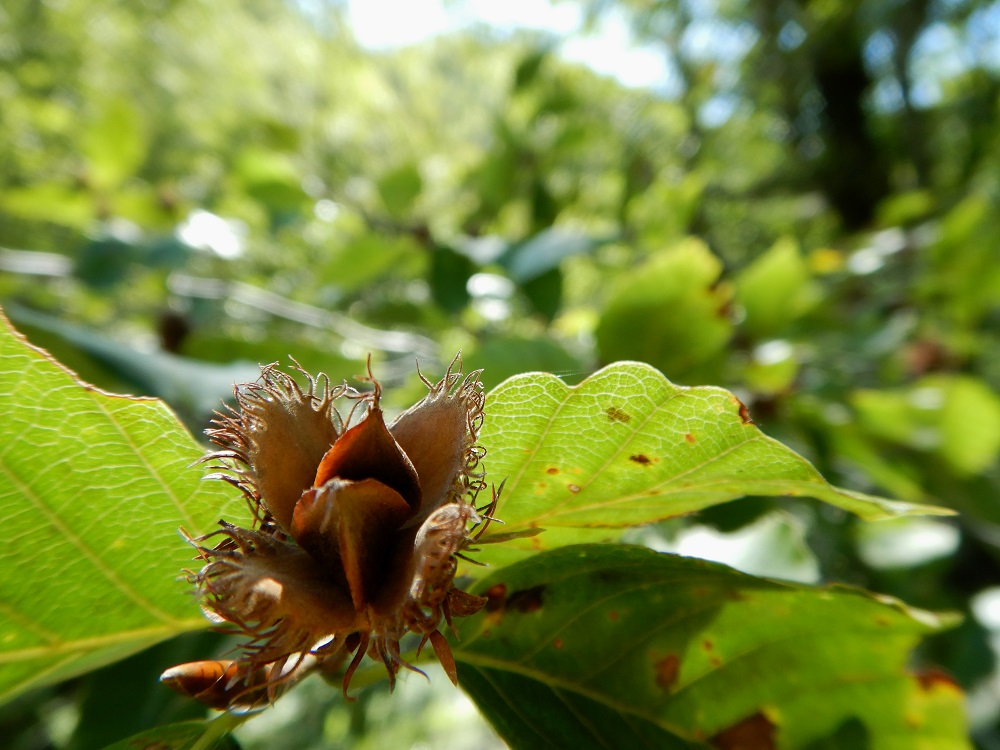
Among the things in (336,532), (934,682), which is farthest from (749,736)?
(336,532)

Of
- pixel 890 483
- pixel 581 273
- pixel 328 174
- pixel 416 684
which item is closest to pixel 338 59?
pixel 328 174

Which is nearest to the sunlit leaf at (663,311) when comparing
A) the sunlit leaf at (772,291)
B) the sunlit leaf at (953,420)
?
the sunlit leaf at (772,291)

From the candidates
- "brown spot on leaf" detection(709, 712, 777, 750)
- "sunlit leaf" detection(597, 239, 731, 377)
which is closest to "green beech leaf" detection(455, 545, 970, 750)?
"brown spot on leaf" detection(709, 712, 777, 750)

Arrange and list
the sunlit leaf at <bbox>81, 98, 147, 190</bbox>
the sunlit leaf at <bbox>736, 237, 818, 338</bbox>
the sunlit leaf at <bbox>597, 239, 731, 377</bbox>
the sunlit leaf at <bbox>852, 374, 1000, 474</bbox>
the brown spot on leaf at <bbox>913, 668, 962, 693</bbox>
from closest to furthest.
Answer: the brown spot on leaf at <bbox>913, 668, 962, 693</bbox> < the sunlit leaf at <bbox>597, 239, 731, 377</bbox> < the sunlit leaf at <bbox>736, 237, 818, 338</bbox> < the sunlit leaf at <bbox>852, 374, 1000, 474</bbox> < the sunlit leaf at <bbox>81, 98, 147, 190</bbox>

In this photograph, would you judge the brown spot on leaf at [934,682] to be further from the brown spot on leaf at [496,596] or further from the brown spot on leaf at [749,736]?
the brown spot on leaf at [496,596]

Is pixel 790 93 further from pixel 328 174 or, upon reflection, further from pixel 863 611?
pixel 863 611

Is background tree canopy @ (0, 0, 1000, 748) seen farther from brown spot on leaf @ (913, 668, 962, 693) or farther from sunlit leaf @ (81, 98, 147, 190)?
brown spot on leaf @ (913, 668, 962, 693)
